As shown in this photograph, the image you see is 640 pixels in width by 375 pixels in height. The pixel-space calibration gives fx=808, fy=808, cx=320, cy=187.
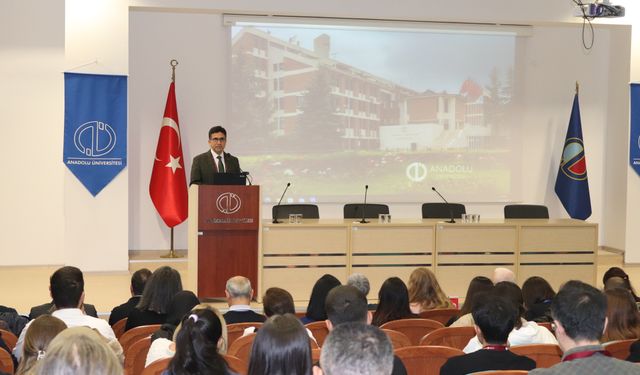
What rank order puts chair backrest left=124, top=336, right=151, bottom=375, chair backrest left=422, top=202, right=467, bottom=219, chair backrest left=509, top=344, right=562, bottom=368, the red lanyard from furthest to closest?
chair backrest left=422, top=202, right=467, bottom=219, chair backrest left=124, top=336, right=151, bottom=375, chair backrest left=509, top=344, right=562, bottom=368, the red lanyard

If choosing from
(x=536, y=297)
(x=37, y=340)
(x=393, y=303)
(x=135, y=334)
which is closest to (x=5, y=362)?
(x=37, y=340)

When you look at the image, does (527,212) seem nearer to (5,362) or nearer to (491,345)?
(491,345)

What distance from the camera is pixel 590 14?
9000mm

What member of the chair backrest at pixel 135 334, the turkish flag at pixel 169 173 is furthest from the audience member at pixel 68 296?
the turkish flag at pixel 169 173

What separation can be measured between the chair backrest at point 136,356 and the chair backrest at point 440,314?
6.30 feet

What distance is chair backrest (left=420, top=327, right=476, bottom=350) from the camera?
4.06m

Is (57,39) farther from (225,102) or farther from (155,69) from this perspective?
(225,102)

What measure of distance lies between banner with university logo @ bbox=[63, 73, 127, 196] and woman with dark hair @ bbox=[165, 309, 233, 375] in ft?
20.8

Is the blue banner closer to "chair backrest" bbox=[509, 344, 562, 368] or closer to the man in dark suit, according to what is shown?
the man in dark suit

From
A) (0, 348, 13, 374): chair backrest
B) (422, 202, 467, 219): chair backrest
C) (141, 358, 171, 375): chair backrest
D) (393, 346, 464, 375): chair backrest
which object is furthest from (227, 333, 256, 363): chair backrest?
(422, 202, 467, 219): chair backrest

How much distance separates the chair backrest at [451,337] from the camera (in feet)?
13.3

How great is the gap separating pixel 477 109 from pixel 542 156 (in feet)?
3.76

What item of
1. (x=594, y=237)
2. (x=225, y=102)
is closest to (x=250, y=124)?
(x=225, y=102)

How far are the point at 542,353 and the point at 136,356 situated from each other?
191 centimetres
